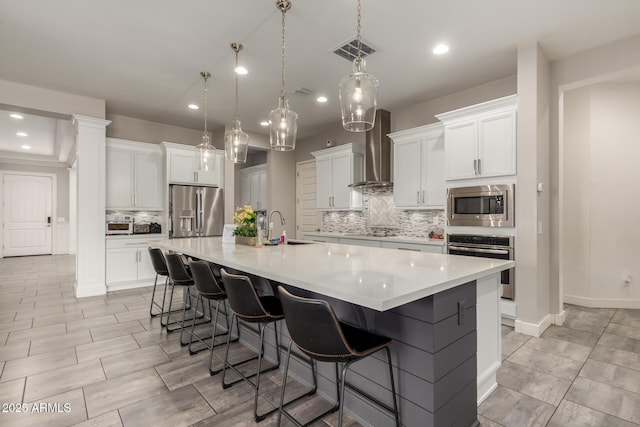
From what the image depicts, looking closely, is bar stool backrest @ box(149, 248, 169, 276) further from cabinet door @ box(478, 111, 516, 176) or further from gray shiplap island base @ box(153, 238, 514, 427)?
cabinet door @ box(478, 111, 516, 176)

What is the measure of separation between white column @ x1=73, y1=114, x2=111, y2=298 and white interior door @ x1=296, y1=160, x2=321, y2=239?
147 inches

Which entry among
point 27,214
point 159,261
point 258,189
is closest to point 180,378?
point 159,261

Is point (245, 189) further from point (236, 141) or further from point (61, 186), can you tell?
point (61, 186)

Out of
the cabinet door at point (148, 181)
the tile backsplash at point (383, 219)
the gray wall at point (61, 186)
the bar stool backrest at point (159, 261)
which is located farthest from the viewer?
the gray wall at point (61, 186)

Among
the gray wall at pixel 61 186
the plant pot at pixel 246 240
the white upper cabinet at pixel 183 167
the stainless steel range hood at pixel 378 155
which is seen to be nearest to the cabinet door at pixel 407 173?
the stainless steel range hood at pixel 378 155

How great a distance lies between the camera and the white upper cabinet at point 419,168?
14.3 ft

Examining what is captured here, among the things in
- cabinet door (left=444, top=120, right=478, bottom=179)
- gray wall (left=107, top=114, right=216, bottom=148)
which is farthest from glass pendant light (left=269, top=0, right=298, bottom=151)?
gray wall (left=107, top=114, right=216, bottom=148)

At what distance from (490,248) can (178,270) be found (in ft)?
10.9

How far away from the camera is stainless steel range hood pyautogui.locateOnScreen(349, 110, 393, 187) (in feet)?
16.8

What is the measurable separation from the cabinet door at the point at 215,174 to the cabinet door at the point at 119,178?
3.70 ft

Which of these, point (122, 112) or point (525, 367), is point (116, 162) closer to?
point (122, 112)

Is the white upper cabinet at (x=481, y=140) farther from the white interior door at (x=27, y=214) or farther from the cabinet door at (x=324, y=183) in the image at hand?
the white interior door at (x=27, y=214)

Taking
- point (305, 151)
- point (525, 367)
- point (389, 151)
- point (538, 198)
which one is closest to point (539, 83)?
point (538, 198)

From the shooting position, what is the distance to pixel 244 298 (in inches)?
75.9
